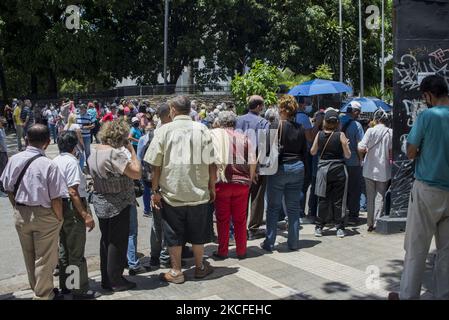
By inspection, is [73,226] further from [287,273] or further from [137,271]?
[287,273]

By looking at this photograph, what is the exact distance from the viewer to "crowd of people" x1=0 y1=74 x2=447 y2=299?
14.5 feet

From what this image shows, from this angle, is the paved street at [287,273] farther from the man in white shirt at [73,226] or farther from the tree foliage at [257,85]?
the tree foliage at [257,85]

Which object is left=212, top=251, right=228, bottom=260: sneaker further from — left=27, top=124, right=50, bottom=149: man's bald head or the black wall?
the black wall

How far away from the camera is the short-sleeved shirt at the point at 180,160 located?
16.4ft

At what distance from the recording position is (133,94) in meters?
28.9

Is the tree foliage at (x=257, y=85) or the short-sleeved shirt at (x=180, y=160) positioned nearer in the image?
the short-sleeved shirt at (x=180, y=160)

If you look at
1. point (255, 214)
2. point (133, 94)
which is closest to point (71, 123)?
point (255, 214)

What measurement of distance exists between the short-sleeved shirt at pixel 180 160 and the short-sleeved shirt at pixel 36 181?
0.97 m

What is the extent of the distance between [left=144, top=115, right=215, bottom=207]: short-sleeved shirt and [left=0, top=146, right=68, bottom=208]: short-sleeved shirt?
3.18ft

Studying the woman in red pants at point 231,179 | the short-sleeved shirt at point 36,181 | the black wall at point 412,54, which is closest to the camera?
the short-sleeved shirt at point 36,181

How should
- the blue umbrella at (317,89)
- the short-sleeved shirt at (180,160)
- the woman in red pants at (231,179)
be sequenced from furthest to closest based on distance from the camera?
the blue umbrella at (317,89)
the woman in red pants at (231,179)
the short-sleeved shirt at (180,160)

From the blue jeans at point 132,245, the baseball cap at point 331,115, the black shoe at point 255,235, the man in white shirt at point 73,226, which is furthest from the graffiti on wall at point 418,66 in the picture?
the man in white shirt at point 73,226
